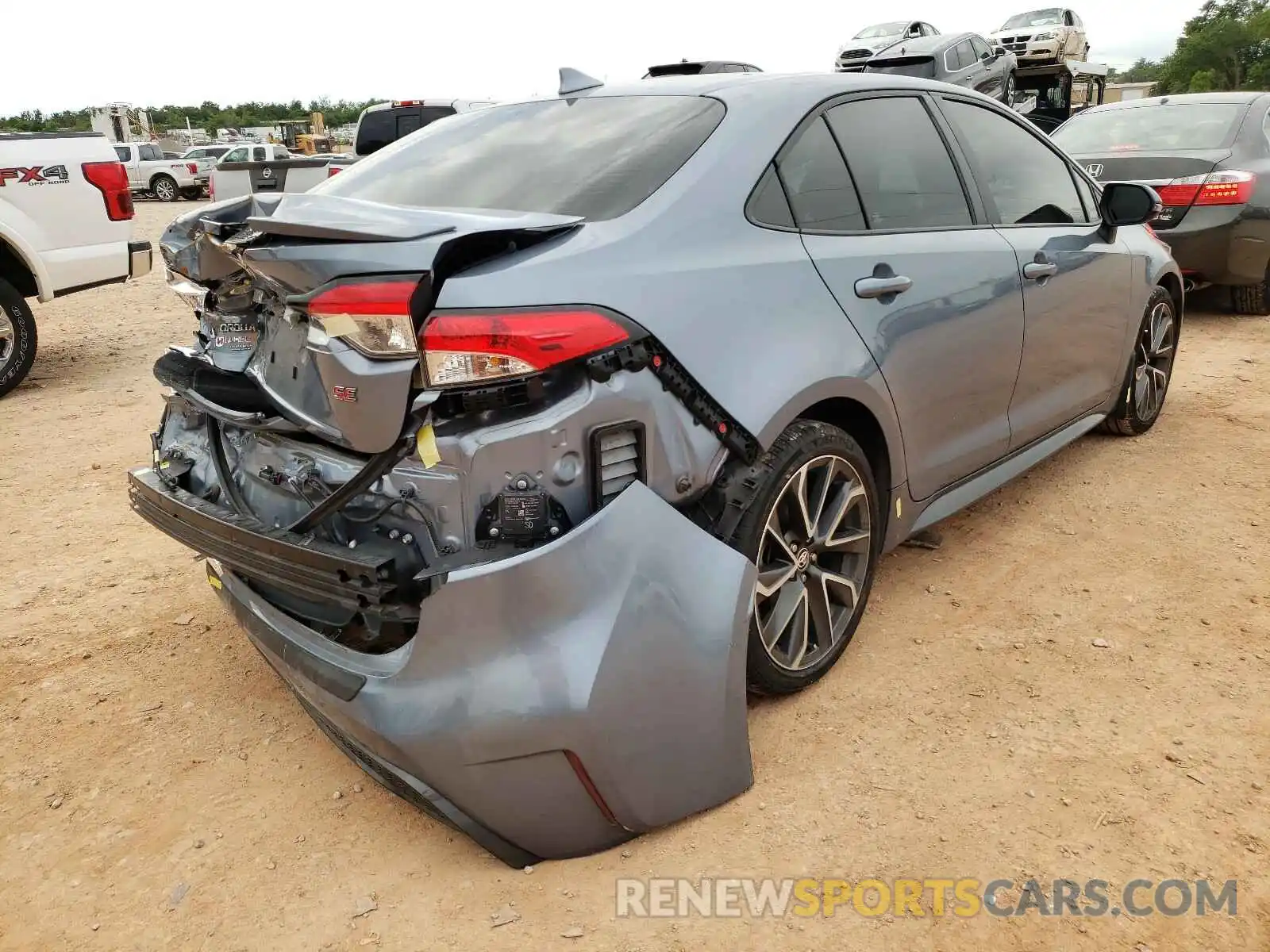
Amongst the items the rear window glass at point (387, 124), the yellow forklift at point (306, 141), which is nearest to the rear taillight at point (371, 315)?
the rear window glass at point (387, 124)

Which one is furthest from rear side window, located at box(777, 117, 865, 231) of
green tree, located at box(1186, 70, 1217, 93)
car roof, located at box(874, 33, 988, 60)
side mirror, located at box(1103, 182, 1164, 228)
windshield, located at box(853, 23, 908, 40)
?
green tree, located at box(1186, 70, 1217, 93)

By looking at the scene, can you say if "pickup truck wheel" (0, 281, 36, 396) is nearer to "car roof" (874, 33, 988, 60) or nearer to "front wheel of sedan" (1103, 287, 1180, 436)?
"front wheel of sedan" (1103, 287, 1180, 436)

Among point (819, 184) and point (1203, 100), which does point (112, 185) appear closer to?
point (819, 184)

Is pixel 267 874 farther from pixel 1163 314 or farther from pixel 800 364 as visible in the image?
pixel 1163 314

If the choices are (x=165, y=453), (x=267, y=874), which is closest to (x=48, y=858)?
(x=267, y=874)

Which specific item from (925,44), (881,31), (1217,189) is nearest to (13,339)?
(1217,189)

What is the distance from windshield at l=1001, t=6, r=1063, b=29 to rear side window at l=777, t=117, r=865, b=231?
2031cm

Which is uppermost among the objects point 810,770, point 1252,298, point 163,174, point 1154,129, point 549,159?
point 163,174

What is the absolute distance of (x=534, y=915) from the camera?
2.00 metres

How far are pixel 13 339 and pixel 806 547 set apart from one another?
6.15m

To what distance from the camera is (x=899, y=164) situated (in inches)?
119

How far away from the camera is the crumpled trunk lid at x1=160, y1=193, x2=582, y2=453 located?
1921mm

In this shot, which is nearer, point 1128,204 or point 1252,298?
point 1128,204

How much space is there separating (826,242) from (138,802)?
2334 millimetres
